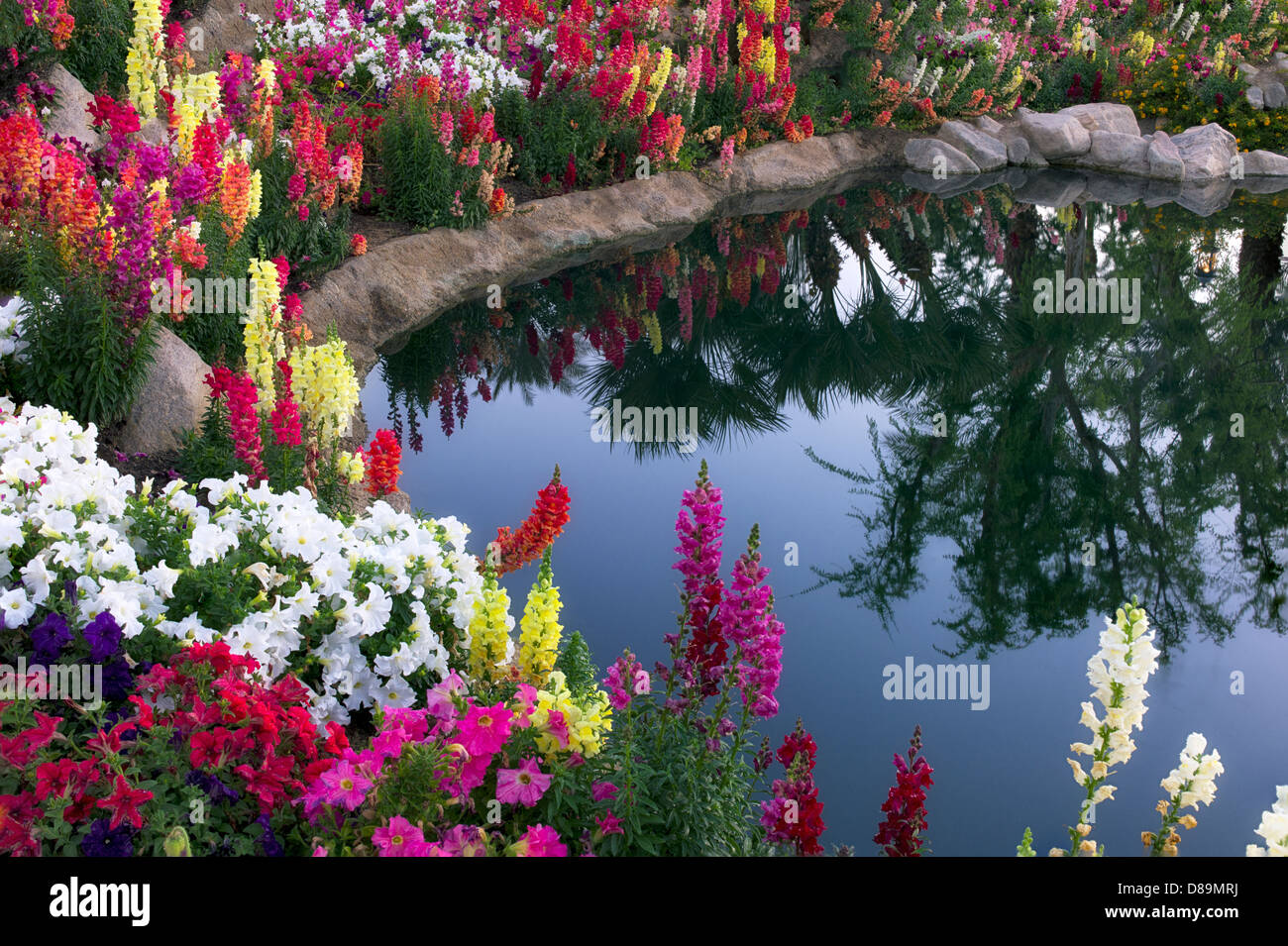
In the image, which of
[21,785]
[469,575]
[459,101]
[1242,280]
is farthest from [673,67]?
[21,785]

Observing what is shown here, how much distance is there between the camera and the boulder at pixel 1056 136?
18.5 metres

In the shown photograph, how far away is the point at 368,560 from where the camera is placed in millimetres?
4227

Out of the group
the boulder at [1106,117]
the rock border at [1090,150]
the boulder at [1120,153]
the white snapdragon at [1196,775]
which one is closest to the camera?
the white snapdragon at [1196,775]

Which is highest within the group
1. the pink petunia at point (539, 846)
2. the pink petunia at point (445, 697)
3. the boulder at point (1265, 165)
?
the boulder at point (1265, 165)

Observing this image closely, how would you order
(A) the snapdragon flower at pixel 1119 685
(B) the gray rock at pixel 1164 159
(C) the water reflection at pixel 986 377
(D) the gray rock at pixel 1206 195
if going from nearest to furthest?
(A) the snapdragon flower at pixel 1119 685 → (C) the water reflection at pixel 986 377 → (D) the gray rock at pixel 1206 195 → (B) the gray rock at pixel 1164 159

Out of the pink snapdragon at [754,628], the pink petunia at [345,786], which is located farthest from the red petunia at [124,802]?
the pink snapdragon at [754,628]

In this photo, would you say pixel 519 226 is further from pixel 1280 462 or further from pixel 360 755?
pixel 360 755

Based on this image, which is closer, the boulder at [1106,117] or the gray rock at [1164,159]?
the gray rock at [1164,159]

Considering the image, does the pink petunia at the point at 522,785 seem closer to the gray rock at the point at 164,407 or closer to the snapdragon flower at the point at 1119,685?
the snapdragon flower at the point at 1119,685

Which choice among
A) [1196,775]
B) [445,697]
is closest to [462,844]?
[445,697]

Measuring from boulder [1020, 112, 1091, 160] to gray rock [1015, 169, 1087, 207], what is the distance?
0.32 metres

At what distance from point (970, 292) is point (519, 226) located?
481 cm

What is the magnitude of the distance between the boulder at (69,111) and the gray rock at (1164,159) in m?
15.5

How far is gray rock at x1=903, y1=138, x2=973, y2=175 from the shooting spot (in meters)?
17.7
